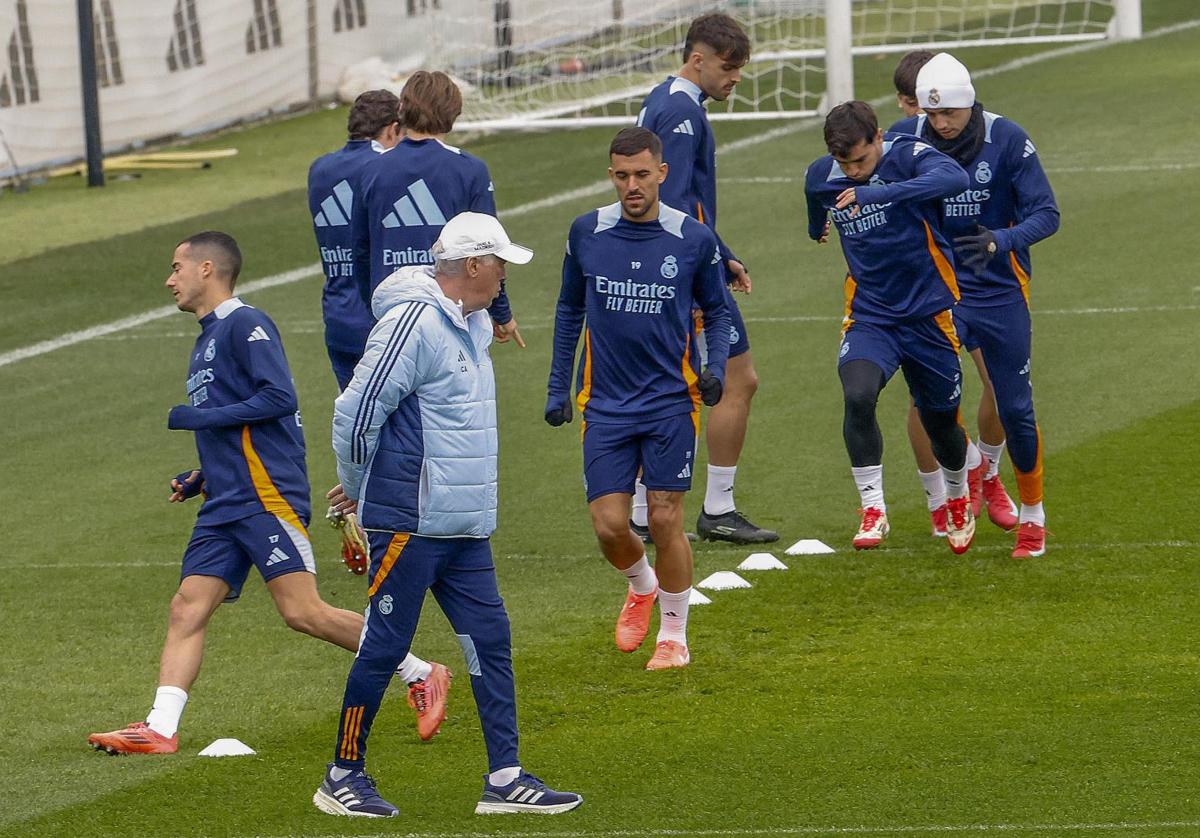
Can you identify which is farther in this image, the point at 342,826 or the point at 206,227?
the point at 206,227

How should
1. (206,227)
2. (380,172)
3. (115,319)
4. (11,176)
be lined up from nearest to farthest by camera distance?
1. (380,172)
2. (115,319)
3. (206,227)
4. (11,176)

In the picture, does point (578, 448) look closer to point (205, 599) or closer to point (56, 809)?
point (205, 599)

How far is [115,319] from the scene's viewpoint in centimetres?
1608

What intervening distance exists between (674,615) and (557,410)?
94cm

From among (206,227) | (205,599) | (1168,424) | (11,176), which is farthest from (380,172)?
(11,176)

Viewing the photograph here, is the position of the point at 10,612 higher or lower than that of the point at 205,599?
lower

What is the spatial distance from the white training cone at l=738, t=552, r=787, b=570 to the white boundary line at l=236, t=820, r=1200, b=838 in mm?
3317

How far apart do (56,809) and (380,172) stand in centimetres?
326

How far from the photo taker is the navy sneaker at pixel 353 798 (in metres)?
6.66

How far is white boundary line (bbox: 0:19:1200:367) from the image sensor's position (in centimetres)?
1525

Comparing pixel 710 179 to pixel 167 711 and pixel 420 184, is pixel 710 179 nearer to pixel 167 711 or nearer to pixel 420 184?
pixel 420 184

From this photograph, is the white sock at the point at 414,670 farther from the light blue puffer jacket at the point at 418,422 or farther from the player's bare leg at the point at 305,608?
the light blue puffer jacket at the point at 418,422

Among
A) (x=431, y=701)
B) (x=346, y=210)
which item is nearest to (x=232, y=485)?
(x=431, y=701)

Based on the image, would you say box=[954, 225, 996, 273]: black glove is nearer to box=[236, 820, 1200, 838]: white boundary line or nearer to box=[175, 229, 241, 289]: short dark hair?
box=[175, 229, 241, 289]: short dark hair
